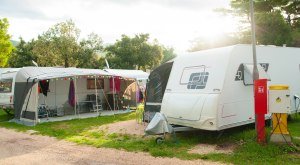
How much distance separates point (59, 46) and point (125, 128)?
85.6 ft

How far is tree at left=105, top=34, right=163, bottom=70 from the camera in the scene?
132ft

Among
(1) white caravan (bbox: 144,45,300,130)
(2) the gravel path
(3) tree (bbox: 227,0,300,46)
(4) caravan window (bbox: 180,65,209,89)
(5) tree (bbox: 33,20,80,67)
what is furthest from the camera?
(5) tree (bbox: 33,20,80,67)

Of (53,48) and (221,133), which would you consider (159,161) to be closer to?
(221,133)

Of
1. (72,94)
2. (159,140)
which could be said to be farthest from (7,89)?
(159,140)

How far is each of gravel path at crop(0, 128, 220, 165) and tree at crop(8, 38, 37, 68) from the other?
34.8 metres

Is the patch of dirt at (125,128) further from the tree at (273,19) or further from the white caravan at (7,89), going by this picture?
the tree at (273,19)

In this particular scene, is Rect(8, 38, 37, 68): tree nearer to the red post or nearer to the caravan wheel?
the caravan wheel

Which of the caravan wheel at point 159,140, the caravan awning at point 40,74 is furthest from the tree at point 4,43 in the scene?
the caravan wheel at point 159,140

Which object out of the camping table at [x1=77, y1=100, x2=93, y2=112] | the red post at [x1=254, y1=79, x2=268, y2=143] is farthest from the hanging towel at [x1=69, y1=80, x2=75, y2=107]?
the red post at [x1=254, y1=79, x2=268, y2=143]

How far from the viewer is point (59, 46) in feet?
118

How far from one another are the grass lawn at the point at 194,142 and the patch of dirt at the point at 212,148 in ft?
0.48

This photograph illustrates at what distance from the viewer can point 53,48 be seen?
1420 inches

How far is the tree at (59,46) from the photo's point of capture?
36.0 meters

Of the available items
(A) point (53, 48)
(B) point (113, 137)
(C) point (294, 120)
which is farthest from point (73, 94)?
(A) point (53, 48)
